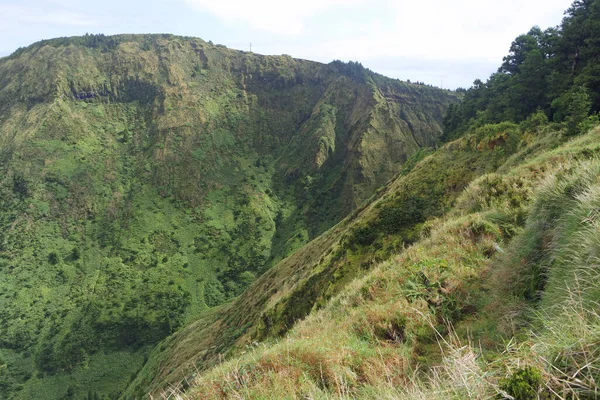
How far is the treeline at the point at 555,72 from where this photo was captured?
102 feet

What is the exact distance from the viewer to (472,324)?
21.5ft

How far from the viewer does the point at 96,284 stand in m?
99.7

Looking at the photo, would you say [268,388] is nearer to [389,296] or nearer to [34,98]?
[389,296]

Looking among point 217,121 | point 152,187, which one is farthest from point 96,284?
point 217,121

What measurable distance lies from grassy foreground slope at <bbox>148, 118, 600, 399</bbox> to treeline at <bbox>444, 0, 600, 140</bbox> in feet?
76.5

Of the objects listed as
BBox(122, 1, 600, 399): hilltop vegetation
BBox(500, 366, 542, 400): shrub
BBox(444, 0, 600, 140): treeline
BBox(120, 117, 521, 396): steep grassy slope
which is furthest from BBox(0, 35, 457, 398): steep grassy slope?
BBox(500, 366, 542, 400): shrub

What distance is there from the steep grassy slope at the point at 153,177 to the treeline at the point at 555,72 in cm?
7136

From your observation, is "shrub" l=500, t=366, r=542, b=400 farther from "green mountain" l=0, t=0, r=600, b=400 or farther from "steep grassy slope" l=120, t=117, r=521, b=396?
"steep grassy slope" l=120, t=117, r=521, b=396

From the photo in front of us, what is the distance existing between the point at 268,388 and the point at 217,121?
150462mm

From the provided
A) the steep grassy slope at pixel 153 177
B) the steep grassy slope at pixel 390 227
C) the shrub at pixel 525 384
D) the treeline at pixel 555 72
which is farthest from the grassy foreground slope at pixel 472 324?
the steep grassy slope at pixel 153 177

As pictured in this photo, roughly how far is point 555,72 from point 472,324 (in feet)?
146

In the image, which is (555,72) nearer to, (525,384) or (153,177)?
(525,384)

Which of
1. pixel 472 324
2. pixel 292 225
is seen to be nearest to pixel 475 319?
pixel 472 324

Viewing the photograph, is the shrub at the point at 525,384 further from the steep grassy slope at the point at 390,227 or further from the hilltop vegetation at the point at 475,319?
the steep grassy slope at the point at 390,227
